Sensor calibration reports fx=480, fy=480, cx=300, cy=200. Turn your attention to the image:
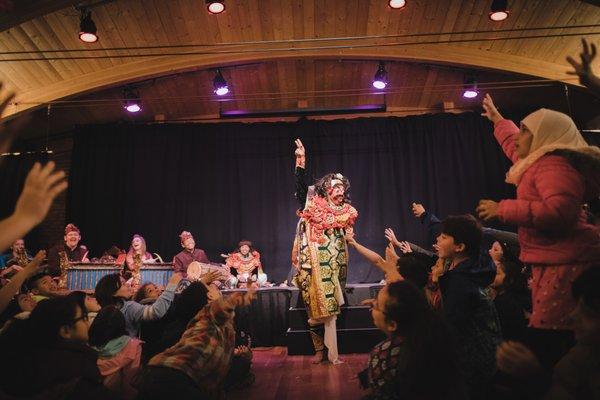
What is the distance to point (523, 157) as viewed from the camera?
7.00ft

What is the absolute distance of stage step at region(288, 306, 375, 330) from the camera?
5.30 metres

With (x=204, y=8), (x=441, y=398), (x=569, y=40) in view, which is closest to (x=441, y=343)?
(x=441, y=398)

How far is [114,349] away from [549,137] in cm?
275

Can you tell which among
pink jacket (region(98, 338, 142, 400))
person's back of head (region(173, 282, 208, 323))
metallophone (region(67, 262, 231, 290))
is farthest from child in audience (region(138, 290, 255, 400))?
metallophone (region(67, 262, 231, 290))

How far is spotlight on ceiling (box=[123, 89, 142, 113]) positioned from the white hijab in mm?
6935

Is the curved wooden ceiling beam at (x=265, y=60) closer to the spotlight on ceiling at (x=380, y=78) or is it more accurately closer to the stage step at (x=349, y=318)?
the spotlight on ceiling at (x=380, y=78)

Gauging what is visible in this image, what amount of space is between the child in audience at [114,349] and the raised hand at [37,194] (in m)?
1.80

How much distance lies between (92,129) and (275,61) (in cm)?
401

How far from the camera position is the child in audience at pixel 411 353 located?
174cm

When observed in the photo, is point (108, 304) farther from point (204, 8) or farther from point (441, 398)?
point (204, 8)

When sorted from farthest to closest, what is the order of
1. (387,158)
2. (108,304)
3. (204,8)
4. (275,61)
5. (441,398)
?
1. (387,158)
2. (275,61)
3. (204,8)
4. (108,304)
5. (441,398)

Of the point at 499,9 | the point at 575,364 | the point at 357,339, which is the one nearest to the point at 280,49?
the point at 499,9

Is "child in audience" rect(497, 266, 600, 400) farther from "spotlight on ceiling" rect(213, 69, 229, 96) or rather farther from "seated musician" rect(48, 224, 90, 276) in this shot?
"seated musician" rect(48, 224, 90, 276)

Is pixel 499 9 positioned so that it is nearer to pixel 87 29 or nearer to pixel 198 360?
pixel 87 29
